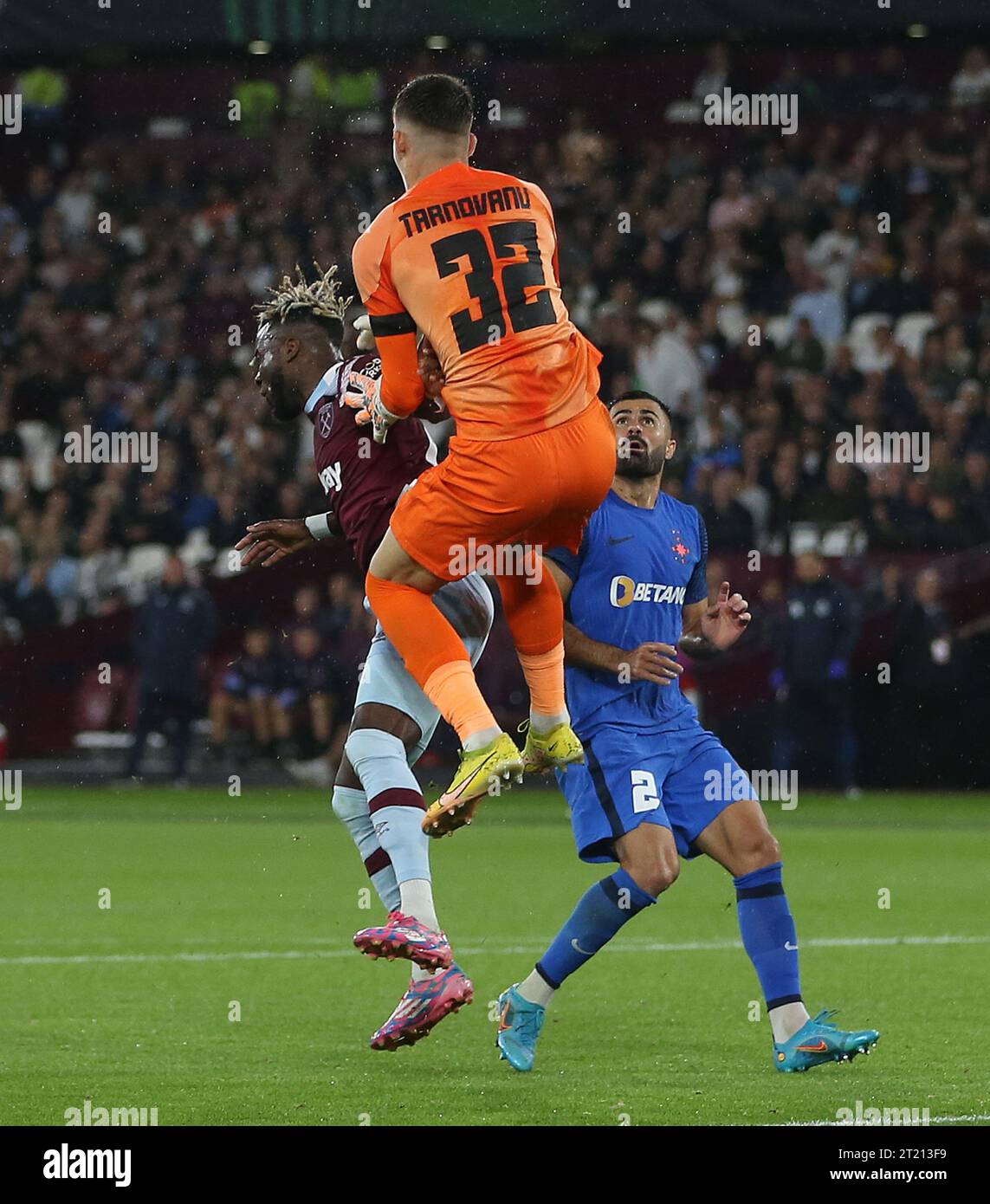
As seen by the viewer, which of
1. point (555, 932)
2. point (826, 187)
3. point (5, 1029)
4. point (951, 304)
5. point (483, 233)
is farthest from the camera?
point (826, 187)

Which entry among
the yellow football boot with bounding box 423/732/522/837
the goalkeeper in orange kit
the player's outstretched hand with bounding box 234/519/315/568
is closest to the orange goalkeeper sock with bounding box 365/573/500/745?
the goalkeeper in orange kit

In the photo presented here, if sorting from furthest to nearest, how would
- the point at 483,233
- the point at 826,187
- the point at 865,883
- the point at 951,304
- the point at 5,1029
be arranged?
the point at 826,187
the point at 951,304
the point at 865,883
the point at 5,1029
the point at 483,233

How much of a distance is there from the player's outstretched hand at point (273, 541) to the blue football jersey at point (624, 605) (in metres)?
0.90

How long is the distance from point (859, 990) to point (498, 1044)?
6.60 feet

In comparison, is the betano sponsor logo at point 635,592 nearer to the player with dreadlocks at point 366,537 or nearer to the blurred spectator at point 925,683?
the player with dreadlocks at point 366,537

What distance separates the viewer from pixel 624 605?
23.0 feet

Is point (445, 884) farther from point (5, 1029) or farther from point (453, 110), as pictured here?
point (453, 110)

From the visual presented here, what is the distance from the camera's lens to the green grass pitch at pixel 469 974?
5.93m

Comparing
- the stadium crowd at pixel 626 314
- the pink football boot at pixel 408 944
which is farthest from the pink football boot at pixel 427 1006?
the stadium crowd at pixel 626 314

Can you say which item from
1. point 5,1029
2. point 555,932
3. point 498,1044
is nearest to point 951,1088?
point 498,1044

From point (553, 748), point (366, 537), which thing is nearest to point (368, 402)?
point (366, 537)

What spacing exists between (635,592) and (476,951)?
2900mm

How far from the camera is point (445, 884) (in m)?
12.2

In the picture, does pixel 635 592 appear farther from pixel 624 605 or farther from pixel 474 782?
pixel 474 782
